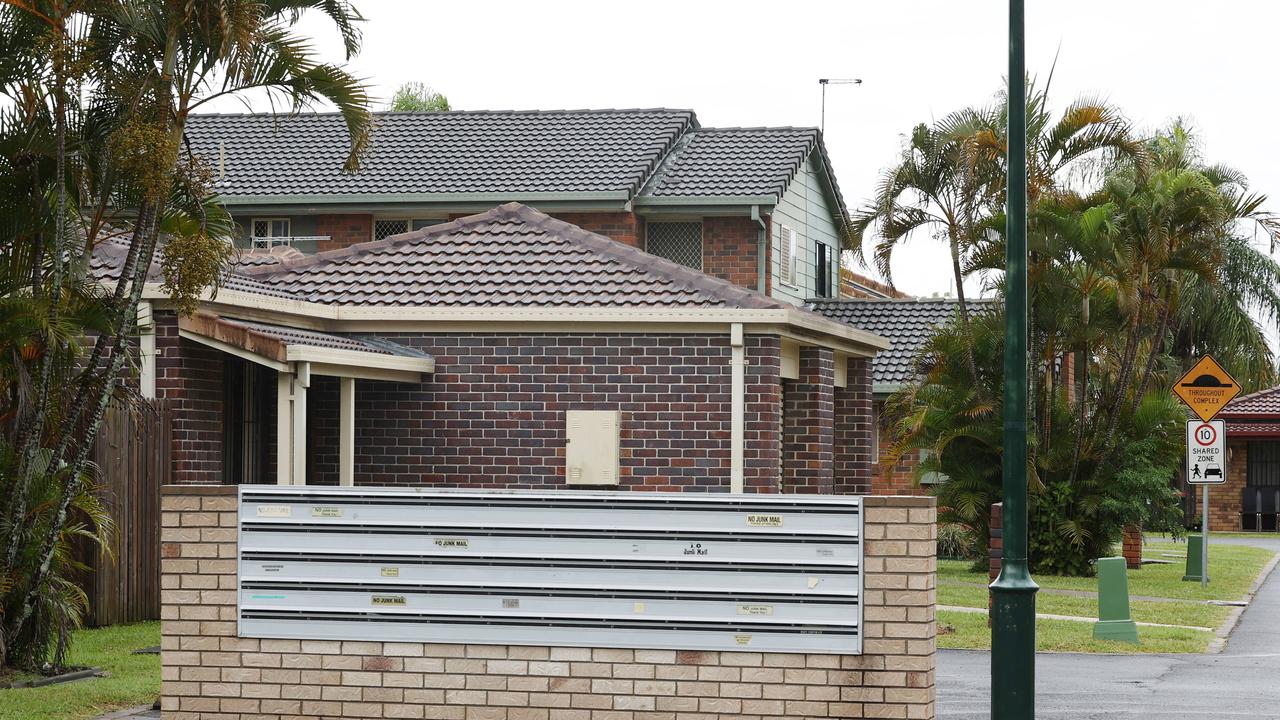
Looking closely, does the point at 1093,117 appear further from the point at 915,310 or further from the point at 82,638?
the point at 82,638

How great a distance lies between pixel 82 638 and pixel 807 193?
20.4 m

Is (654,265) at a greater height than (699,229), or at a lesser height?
lesser

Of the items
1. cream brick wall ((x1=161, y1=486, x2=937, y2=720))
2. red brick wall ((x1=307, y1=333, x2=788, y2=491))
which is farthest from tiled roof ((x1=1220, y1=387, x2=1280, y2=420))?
cream brick wall ((x1=161, y1=486, x2=937, y2=720))

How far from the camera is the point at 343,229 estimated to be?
28.8 m

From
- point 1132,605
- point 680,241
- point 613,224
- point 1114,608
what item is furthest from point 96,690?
point 680,241

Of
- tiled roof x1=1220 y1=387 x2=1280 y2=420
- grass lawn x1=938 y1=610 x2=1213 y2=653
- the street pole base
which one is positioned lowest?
grass lawn x1=938 y1=610 x2=1213 y2=653

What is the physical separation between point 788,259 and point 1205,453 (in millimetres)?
9597

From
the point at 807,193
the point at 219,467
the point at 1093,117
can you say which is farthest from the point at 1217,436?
the point at 219,467

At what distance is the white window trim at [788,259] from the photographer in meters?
29.7

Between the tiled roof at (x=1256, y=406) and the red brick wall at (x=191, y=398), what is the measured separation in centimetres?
3892

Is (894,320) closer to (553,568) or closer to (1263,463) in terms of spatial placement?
(553,568)

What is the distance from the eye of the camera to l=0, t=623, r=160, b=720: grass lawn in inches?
404

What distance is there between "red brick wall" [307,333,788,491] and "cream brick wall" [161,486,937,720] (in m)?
7.83

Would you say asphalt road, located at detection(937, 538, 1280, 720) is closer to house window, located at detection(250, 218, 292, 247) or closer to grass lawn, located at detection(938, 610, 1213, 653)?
grass lawn, located at detection(938, 610, 1213, 653)
